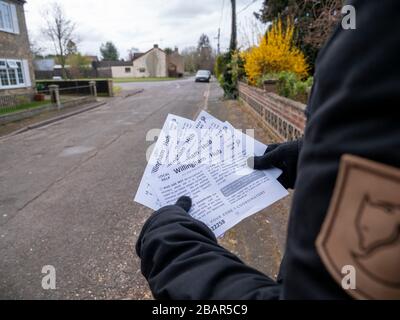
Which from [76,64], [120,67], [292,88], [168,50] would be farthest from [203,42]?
[292,88]

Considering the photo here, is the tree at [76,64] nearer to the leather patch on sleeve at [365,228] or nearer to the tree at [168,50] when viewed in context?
the tree at [168,50]

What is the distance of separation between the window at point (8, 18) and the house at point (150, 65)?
53590mm

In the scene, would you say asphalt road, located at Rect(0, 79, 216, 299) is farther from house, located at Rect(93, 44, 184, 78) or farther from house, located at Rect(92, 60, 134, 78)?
house, located at Rect(92, 60, 134, 78)

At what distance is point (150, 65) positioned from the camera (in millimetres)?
75625

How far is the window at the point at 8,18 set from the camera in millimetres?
16047

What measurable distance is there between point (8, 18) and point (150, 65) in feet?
200

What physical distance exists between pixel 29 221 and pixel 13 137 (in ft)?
23.6

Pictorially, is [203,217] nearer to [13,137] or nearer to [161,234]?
[161,234]

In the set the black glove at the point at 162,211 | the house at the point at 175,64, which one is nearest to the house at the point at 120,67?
the house at the point at 175,64

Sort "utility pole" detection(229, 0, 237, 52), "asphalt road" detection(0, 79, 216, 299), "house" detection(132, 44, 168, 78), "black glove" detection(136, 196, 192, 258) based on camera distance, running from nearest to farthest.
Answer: "black glove" detection(136, 196, 192, 258)
"asphalt road" detection(0, 79, 216, 299)
"utility pole" detection(229, 0, 237, 52)
"house" detection(132, 44, 168, 78)

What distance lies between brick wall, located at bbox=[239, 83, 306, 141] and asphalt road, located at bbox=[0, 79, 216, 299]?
8.60 ft

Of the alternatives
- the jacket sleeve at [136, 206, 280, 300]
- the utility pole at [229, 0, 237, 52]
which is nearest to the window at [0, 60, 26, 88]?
the utility pole at [229, 0, 237, 52]

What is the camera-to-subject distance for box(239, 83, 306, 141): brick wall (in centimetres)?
494

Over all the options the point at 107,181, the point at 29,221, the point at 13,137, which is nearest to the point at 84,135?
the point at 13,137
